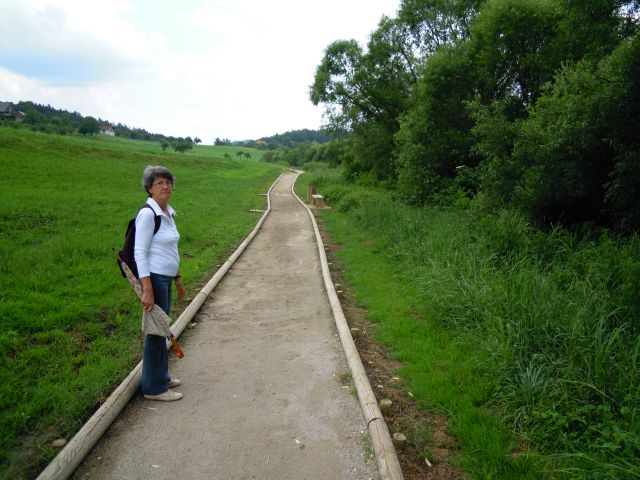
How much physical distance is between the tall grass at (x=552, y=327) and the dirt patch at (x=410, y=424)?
1.85ft

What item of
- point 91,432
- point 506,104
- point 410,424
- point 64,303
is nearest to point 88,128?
point 506,104

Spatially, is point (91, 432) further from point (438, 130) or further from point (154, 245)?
point (438, 130)

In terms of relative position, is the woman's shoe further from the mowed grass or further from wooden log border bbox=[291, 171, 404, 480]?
wooden log border bbox=[291, 171, 404, 480]

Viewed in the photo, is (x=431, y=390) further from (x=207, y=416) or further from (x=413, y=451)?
(x=207, y=416)

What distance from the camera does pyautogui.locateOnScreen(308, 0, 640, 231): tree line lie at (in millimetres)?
7320

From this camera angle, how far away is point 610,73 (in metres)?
7.14

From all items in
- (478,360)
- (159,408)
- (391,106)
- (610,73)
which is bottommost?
(159,408)

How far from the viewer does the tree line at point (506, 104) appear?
7.32m

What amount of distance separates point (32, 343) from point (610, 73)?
9718 millimetres

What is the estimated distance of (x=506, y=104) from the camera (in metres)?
12.7

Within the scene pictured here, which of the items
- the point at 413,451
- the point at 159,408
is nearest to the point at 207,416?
the point at 159,408

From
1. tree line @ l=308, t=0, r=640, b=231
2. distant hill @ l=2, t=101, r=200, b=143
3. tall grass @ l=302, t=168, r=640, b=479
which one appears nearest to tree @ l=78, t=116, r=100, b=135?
distant hill @ l=2, t=101, r=200, b=143

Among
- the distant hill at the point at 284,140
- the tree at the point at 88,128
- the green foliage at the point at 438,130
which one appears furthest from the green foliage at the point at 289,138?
the green foliage at the point at 438,130

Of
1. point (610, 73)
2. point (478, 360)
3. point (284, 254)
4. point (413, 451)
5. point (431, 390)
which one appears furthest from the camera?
point (284, 254)
